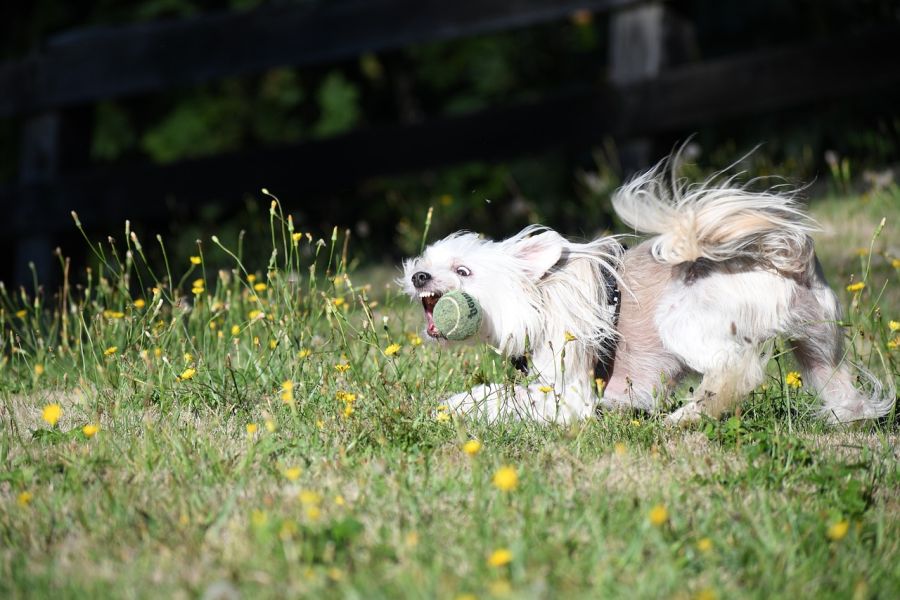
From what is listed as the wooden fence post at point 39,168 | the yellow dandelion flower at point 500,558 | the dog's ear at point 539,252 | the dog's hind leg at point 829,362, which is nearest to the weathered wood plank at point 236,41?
the wooden fence post at point 39,168

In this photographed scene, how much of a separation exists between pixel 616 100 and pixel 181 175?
9.47ft

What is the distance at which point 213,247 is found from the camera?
25.2ft

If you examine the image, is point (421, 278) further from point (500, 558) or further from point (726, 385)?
point (500, 558)

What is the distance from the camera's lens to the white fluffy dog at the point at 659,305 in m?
3.77

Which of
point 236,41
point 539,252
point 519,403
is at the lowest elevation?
point 519,403

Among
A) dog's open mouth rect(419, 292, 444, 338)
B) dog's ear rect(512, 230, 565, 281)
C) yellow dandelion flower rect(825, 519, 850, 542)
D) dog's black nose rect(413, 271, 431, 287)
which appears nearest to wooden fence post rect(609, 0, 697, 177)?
dog's ear rect(512, 230, 565, 281)

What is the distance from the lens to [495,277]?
13.1ft

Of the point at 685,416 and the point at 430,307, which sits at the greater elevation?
the point at 430,307

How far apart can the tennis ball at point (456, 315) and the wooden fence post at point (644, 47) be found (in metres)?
3.22

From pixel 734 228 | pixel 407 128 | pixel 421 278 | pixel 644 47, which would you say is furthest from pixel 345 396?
pixel 644 47

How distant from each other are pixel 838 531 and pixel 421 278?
6.19 ft

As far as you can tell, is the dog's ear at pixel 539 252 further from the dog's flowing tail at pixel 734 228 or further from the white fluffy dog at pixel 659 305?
the dog's flowing tail at pixel 734 228

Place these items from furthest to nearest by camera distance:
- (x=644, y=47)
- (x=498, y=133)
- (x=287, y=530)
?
(x=498, y=133) → (x=644, y=47) → (x=287, y=530)

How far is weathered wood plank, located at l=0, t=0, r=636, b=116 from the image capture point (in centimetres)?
680
